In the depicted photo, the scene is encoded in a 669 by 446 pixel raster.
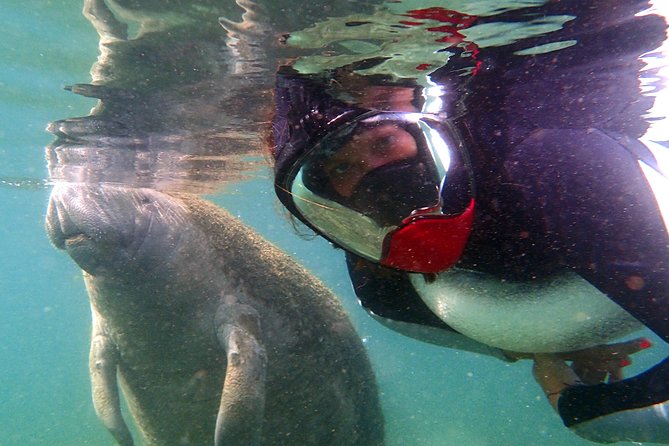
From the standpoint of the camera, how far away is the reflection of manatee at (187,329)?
4.93 m

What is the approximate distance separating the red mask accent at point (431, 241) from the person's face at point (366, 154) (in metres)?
0.40

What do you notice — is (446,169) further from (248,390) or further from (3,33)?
(3,33)

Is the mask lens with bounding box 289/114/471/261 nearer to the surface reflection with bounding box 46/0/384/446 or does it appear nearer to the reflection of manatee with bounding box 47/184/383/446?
the surface reflection with bounding box 46/0/384/446

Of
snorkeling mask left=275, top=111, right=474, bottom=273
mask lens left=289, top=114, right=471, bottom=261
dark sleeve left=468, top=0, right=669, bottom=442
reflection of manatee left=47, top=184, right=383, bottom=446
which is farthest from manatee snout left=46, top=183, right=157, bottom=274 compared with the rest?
dark sleeve left=468, top=0, right=669, bottom=442

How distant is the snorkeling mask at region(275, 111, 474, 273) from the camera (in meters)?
2.14

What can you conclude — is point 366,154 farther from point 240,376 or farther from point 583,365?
point 240,376

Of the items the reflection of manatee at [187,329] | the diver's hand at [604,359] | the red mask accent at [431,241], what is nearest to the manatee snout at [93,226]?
the reflection of manatee at [187,329]

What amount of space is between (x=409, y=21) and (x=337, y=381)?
147 inches

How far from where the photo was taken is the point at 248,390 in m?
4.16

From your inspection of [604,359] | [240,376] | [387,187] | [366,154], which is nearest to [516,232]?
[387,187]

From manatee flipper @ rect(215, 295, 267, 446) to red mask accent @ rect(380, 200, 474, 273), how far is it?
2487mm

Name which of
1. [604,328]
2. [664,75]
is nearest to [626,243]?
[604,328]

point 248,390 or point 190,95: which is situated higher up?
point 190,95

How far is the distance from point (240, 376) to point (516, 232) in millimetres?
2981
